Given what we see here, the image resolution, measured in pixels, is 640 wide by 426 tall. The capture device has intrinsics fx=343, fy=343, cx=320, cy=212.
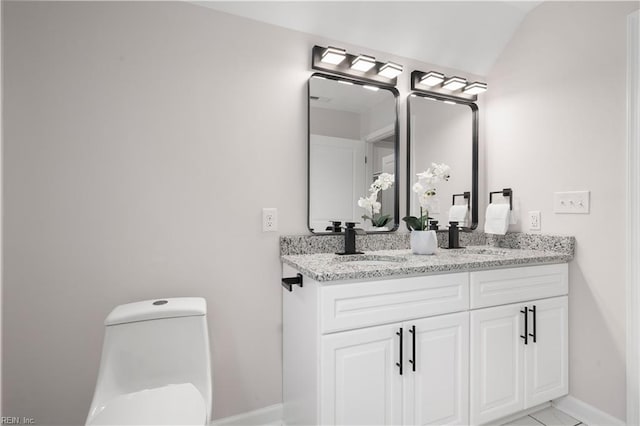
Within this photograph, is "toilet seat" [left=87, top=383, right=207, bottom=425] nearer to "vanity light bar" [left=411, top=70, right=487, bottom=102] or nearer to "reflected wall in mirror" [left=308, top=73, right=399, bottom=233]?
"reflected wall in mirror" [left=308, top=73, right=399, bottom=233]

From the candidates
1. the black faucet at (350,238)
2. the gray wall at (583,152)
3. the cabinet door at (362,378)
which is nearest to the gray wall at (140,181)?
the black faucet at (350,238)

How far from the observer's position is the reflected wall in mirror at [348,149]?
194 cm

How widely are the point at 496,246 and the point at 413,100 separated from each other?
113cm

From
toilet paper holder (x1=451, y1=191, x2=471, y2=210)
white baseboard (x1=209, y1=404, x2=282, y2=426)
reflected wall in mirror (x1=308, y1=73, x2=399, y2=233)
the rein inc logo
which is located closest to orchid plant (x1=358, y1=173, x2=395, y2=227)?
reflected wall in mirror (x1=308, y1=73, x2=399, y2=233)

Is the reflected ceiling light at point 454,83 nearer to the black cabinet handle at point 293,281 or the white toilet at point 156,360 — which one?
the black cabinet handle at point 293,281

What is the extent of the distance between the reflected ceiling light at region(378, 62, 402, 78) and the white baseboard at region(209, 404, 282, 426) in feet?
6.44

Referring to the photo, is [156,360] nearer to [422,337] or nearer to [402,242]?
[422,337]

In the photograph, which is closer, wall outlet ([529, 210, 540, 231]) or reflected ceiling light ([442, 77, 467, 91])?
wall outlet ([529, 210, 540, 231])

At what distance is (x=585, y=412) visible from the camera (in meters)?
1.88

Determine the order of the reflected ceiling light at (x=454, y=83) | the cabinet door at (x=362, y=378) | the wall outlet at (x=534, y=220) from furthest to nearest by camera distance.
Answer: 1. the reflected ceiling light at (x=454, y=83)
2. the wall outlet at (x=534, y=220)
3. the cabinet door at (x=362, y=378)

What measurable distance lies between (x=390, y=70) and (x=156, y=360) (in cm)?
191

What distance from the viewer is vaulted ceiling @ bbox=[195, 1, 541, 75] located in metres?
1.83

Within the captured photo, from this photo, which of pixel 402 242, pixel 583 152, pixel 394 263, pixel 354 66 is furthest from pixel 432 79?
pixel 394 263

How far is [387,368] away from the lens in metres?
1.49
